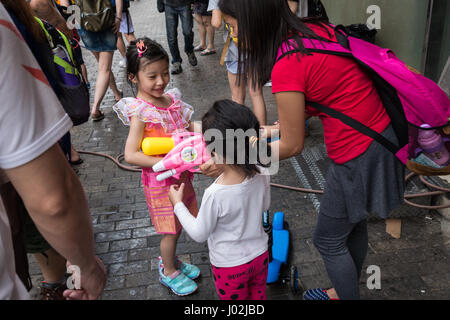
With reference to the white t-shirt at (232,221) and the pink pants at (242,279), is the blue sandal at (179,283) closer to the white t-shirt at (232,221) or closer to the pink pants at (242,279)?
the pink pants at (242,279)

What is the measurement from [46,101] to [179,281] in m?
2.07

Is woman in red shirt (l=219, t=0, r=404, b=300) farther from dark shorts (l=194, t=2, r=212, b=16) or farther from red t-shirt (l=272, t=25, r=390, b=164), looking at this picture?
dark shorts (l=194, t=2, r=212, b=16)

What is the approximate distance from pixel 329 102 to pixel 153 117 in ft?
3.59

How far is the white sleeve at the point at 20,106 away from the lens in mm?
993

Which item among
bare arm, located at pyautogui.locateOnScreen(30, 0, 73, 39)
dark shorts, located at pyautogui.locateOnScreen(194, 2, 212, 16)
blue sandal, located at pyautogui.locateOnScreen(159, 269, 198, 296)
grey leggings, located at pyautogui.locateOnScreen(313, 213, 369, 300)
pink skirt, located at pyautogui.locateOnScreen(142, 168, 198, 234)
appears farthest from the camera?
dark shorts, located at pyautogui.locateOnScreen(194, 2, 212, 16)

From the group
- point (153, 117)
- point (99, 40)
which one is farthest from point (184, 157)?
point (99, 40)

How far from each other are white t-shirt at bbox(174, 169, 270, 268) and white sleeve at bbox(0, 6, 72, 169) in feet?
3.47

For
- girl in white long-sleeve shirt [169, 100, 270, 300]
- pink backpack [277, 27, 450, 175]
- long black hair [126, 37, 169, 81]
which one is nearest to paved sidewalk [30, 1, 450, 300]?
girl in white long-sleeve shirt [169, 100, 270, 300]

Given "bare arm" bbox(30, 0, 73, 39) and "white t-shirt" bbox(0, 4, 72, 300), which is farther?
"bare arm" bbox(30, 0, 73, 39)

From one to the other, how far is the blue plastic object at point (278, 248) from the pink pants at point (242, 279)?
55cm

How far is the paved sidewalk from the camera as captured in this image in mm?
2895

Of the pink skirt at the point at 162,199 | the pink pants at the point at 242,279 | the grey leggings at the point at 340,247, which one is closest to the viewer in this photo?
the pink pants at the point at 242,279

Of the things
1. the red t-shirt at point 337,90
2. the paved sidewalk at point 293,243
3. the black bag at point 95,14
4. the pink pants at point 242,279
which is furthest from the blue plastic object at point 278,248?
the black bag at point 95,14

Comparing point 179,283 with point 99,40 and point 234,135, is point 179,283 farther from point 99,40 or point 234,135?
point 99,40
